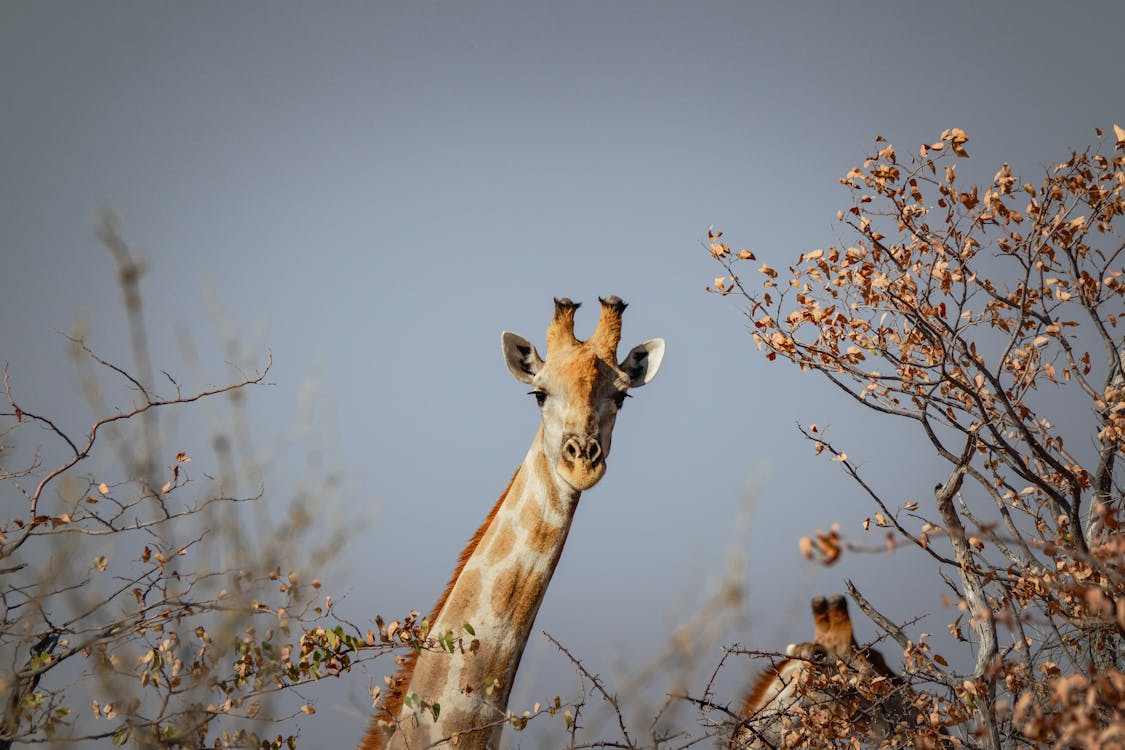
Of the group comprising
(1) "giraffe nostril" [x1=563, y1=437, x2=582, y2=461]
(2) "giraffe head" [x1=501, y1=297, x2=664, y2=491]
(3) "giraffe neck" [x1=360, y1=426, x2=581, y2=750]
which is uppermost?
(2) "giraffe head" [x1=501, y1=297, x2=664, y2=491]

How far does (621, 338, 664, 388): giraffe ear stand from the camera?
323 inches

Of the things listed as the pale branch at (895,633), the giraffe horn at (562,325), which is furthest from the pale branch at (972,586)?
the giraffe horn at (562,325)

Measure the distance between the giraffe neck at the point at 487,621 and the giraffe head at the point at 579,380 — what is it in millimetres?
293

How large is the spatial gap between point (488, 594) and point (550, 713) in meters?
1.16

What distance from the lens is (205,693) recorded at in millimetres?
3330

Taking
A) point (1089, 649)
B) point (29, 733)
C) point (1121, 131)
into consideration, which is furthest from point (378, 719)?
point (1121, 131)

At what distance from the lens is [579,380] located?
23.3 feet

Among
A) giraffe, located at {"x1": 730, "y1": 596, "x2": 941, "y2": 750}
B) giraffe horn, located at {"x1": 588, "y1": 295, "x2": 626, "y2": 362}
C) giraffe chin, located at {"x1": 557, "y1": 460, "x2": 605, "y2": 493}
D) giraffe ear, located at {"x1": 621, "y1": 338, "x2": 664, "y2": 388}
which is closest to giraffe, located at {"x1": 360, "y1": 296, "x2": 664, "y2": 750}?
giraffe chin, located at {"x1": 557, "y1": 460, "x2": 605, "y2": 493}

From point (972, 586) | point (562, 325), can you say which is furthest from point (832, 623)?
point (562, 325)

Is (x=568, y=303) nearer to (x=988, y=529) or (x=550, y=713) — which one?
(x=550, y=713)

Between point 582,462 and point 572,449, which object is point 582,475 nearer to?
point 582,462

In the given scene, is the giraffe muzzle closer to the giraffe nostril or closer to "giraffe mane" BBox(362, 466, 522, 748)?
the giraffe nostril

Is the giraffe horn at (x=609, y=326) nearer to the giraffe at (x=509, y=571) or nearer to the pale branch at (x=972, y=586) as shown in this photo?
the giraffe at (x=509, y=571)

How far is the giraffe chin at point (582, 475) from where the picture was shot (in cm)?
661
